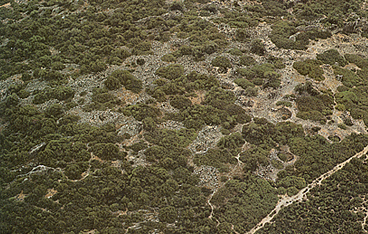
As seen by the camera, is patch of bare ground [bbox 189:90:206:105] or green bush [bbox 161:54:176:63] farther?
green bush [bbox 161:54:176:63]

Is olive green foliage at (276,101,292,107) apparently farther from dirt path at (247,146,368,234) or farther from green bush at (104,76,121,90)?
green bush at (104,76,121,90)

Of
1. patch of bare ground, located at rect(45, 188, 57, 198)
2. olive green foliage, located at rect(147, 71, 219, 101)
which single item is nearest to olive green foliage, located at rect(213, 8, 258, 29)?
olive green foliage, located at rect(147, 71, 219, 101)

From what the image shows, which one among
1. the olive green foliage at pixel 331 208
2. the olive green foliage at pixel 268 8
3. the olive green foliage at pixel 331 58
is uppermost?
the olive green foliage at pixel 268 8

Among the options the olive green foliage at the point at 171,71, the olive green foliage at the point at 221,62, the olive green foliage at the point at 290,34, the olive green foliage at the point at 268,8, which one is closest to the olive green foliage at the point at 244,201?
the olive green foliage at the point at 171,71

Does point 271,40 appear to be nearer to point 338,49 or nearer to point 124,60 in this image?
point 338,49

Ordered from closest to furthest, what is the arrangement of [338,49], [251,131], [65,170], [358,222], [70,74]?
[358,222], [65,170], [251,131], [70,74], [338,49]

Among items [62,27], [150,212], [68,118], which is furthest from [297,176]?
[62,27]

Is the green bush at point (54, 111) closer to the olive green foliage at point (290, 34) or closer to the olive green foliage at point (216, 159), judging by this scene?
the olive green foliage at point (216, 159)
